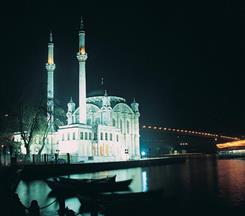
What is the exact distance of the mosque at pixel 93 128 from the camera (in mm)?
64938

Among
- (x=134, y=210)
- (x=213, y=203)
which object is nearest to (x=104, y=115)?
(x=213, y=203)

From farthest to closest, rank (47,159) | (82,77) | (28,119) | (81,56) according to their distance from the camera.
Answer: (81,56) < (82,77) < (47,159) < (28,119)

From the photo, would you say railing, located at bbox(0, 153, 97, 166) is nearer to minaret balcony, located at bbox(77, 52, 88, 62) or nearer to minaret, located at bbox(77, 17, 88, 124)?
minaret, located at bbox(77, 17, 88, 124)

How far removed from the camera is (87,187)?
27.2m

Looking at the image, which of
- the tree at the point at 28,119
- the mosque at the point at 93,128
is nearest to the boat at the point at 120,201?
the tree at the point at 28,119

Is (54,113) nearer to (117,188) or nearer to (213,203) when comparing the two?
(117,188)

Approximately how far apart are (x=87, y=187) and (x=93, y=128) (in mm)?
42371

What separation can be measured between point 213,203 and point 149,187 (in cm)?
1149

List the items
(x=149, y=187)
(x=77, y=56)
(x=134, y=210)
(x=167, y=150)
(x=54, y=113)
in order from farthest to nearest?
(x=167, y=150) → (x=77, y=56) → (x=54, y=113) → (x=149, y=187) → (x=134, y=210)

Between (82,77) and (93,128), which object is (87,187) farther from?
Result: (82,77)

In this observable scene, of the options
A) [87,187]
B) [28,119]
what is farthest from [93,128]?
[87,187]

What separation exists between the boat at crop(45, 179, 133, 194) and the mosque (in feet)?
90.4

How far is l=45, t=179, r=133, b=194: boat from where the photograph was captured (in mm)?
27058

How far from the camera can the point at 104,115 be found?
242 ft
